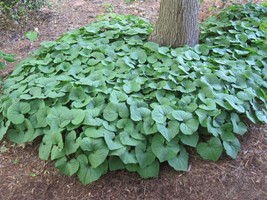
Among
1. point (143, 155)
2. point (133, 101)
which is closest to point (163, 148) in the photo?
point (143, 155)

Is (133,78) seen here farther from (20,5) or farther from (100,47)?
(20,5)

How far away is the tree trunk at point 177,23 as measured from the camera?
3.17 m

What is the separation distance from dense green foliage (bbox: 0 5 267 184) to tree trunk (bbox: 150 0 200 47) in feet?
0.57

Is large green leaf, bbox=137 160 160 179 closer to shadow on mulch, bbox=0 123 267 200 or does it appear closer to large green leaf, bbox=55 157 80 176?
shadow on mulch, bbox=0 123 267 200

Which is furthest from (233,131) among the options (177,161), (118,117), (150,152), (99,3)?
(99,3)

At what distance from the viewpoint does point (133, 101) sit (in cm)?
248

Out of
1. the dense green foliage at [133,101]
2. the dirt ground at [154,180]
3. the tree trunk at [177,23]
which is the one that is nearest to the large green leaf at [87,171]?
the dense green foliage at [133,101]

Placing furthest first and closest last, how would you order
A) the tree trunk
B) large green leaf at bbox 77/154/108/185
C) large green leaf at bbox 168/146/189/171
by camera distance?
the tree trunk → large green leaf at bbox 168/146/189/171 → large green leaf at bbox 77/154/108/185

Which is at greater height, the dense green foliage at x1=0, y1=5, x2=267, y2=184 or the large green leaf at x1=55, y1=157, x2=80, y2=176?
the dense green foliage at x1=0, y1=5, x2=267, y2=184

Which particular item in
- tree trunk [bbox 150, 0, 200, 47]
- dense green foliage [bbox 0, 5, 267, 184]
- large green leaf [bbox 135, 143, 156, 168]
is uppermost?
tree trunk [bbox 150, 0, 200, 47]

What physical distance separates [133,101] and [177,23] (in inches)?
45.4

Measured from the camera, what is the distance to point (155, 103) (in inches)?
97.7

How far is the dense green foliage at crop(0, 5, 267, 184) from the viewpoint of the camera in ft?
7.38

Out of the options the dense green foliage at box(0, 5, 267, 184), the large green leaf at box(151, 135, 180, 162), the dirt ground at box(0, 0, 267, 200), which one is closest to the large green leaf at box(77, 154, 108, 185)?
the dense green foliage at box(0, 5, 267, 184)
